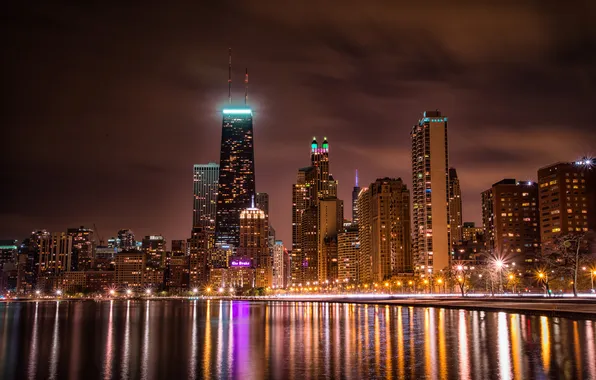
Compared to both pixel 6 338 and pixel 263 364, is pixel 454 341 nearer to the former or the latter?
pixel 263 364

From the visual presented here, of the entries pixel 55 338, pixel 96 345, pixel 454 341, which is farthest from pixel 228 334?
pixel 454 341

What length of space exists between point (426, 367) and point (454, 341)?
12.7 meters

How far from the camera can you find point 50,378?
102 ft

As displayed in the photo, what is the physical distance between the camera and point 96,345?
48625mm

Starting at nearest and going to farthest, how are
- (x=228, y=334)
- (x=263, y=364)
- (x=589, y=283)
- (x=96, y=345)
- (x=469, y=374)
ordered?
(x=469, y=374) < (x=263, y=364) < (x=96, y=345) < (x=228, y=334) < (x=589, y=283)

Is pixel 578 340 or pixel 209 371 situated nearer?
pixel 209 371

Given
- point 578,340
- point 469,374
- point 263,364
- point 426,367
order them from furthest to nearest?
1. point 578,340
2. point 263,364
3. point 426,367
4. point 469,374

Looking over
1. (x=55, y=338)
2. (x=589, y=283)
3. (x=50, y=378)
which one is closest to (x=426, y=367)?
(x=50, y=378)

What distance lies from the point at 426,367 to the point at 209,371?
11.3 m

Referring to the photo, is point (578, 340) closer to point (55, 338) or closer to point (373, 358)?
point (373, 358)

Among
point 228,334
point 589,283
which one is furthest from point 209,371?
point 589,283

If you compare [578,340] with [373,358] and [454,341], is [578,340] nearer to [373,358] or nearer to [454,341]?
[454,341]

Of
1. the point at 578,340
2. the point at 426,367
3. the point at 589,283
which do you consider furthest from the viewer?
the point at 589,283

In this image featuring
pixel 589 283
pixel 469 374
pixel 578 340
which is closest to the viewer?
pixel 469 374
